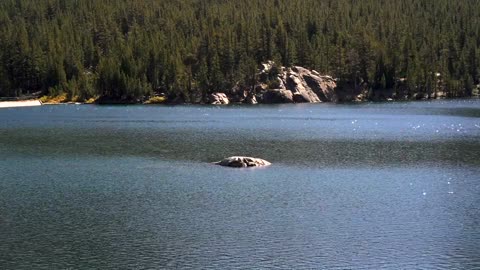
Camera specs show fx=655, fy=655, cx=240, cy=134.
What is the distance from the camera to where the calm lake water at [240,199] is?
4394 centimetres

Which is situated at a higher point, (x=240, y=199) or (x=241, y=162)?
(x=241, y=162)

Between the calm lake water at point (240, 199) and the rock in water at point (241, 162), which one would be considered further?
the rock in water at point (241, 162)

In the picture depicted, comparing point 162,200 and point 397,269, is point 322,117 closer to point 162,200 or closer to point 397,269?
point 162,200

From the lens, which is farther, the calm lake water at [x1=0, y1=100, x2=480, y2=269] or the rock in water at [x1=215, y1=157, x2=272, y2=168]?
the rock in water at [x1=215, y1=157, x2=272, y2=168]

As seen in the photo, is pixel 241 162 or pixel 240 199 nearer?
pixel 240 199

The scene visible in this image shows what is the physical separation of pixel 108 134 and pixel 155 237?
75.2 meters

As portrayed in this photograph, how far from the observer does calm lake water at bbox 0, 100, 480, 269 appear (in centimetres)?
4394

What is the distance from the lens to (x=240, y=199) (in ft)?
200

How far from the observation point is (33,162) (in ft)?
282

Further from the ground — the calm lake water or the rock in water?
the rock in water

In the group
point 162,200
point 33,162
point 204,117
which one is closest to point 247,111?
point 204,117

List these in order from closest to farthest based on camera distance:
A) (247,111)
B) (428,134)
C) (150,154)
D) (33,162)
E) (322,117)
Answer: (33,162) < (150,154) < (428,134) < (322,117) < (247,111)

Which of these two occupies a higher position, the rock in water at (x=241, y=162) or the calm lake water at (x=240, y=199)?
the rock in water at (x=241, y=162)

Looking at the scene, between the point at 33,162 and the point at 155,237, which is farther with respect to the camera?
the point at 33,162
